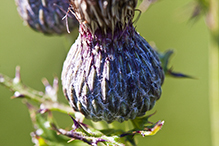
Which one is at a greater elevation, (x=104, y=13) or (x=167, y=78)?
(x=104, y=13)

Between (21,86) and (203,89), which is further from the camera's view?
(203,89)

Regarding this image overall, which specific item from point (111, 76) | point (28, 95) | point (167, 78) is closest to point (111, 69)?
point (111, 76)

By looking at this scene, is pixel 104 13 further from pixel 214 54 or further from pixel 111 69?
pixel 214 54

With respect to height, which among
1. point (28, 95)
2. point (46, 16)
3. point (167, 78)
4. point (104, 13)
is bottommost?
point (167, 78)

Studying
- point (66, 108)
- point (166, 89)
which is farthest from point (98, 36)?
point (166, 89)

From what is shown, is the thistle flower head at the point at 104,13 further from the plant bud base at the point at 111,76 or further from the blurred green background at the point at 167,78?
the blurred green background at the point at 167,78

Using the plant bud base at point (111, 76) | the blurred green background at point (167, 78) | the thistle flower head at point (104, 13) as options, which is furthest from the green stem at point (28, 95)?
the blurred green background at point (167, 78)

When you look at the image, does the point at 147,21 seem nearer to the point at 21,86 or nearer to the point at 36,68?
the point at 36,68
